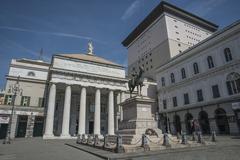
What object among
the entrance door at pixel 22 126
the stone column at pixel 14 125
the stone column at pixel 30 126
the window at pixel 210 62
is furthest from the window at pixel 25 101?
the window at pixel 210 62

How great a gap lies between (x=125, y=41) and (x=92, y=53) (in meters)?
32.3

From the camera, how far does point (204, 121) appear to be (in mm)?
30156

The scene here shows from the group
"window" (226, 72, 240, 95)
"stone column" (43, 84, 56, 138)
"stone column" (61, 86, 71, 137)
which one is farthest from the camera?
"stone column" (61, 86, 71, 137)

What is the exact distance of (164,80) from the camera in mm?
40812

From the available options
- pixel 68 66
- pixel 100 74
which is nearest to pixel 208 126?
pixel 100 74

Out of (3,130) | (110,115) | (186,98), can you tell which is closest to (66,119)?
(110,115)

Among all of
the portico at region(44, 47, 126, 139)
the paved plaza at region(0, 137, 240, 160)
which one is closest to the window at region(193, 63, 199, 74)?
the portico at region(44, 47, 126, 139)

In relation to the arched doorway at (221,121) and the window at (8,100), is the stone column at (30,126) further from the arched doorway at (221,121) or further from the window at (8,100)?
the arched doorway at (221,121)

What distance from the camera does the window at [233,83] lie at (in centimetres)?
2481

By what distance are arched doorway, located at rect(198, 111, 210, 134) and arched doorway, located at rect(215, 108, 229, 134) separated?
2.16 m

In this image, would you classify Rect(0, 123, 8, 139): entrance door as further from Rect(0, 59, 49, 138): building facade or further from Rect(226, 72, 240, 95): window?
Rect(226, 72, 240, 95): window

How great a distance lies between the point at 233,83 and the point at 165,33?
106 ft

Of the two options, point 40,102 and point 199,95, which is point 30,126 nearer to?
point 40,102

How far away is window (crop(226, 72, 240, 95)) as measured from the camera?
977 inches
